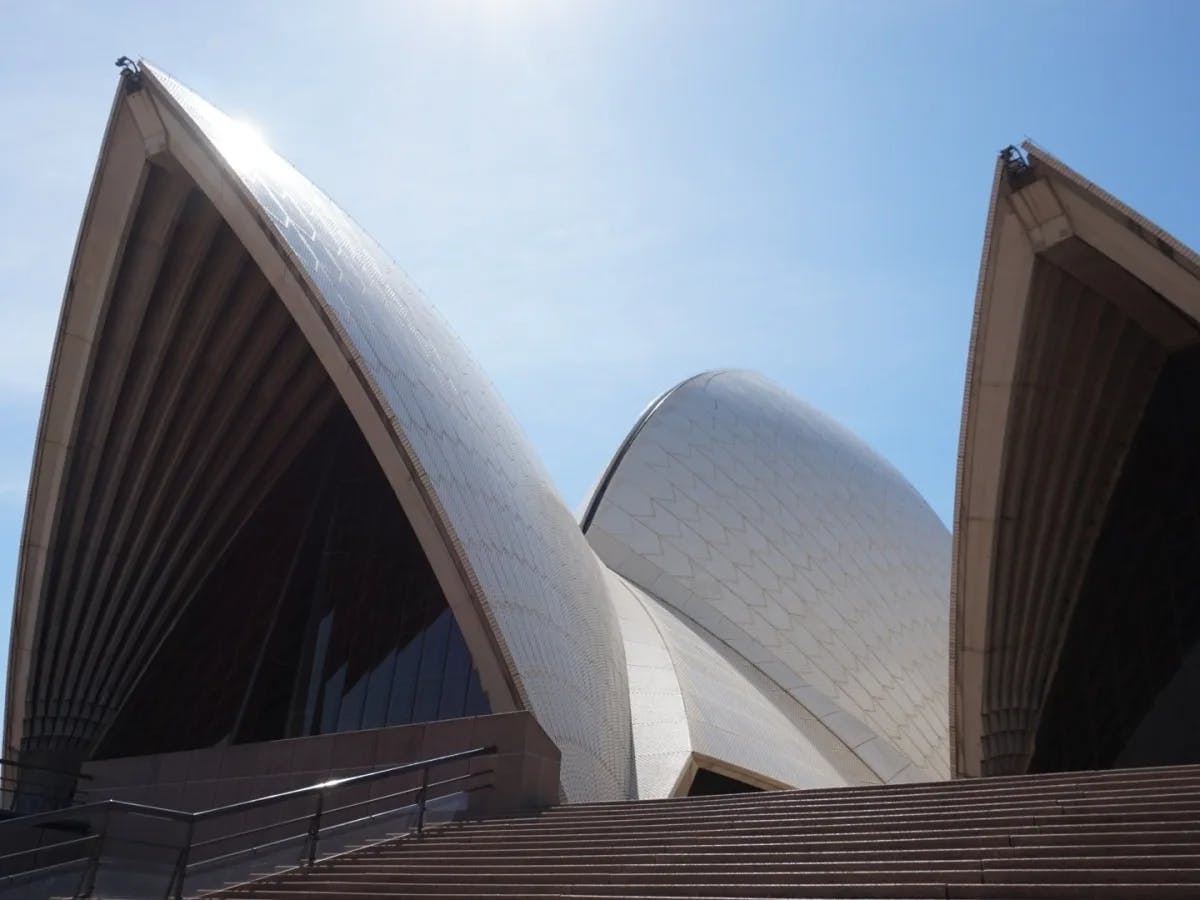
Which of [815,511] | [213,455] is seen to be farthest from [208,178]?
[815,511]

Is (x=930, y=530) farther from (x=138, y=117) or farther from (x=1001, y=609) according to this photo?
(x=138, y=117)

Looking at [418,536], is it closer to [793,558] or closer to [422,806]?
[422,806]

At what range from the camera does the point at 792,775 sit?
557 inches

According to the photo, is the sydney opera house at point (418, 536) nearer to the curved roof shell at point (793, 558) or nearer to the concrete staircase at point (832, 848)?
the curved roof shell at point (793, 558)

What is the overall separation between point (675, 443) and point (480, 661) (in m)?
12.9

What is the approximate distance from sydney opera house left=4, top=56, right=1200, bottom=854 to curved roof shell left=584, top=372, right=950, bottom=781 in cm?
104

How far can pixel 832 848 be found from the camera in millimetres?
6156

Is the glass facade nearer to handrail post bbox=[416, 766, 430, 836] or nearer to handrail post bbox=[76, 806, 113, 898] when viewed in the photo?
handrail post bbox=[416, 766, 430, 836]

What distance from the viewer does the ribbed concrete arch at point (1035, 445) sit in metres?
11.9

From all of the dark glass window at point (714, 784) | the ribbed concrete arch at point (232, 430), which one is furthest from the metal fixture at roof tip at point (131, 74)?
the dark glass window at point (714, 784)

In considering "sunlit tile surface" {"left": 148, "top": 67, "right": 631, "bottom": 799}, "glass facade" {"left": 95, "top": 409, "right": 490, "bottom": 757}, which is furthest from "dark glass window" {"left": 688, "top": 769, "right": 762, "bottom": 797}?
"glass facade" {"left": 95, "top": 409, "right": 490, "bottom": 757}

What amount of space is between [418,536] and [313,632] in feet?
14.2

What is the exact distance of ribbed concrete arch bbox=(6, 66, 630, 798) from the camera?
36.3 ft

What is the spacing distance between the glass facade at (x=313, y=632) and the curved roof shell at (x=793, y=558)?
562cm
